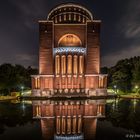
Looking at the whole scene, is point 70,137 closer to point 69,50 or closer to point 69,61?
point 69,61

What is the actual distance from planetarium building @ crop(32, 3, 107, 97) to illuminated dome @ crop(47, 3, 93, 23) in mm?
3926

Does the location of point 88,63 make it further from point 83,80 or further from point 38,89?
point 38,89

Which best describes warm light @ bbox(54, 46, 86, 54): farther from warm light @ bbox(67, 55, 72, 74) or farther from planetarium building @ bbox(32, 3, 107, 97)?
warm light @ bbox(67, 55, 72, 74)

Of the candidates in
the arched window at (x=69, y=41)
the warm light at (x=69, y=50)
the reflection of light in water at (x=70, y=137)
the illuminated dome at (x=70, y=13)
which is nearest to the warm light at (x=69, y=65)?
the warm light at (x=69, y=50)

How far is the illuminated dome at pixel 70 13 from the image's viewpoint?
49.6 m

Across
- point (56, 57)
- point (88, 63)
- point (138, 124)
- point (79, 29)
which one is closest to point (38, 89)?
point (56, 57)

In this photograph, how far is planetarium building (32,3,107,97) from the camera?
140 feet

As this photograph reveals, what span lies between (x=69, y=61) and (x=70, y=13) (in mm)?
13062

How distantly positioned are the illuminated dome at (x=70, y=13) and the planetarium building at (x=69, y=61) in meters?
3.93

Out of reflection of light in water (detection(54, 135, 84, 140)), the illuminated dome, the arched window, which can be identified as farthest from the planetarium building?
reflection of light in water (detection(54, 135, 84, 140))

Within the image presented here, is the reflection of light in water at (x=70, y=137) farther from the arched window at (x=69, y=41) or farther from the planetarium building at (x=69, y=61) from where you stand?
the arched window at (x=69, y=41)

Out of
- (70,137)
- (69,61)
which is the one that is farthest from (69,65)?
(70,137)

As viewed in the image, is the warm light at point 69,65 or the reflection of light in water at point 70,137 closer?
the reflection of light in water at point 70,137

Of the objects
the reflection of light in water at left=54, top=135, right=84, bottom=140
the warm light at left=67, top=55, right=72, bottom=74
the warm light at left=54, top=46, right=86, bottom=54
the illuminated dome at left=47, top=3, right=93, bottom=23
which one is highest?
the illuminated dome at left=47, top=3, right=93, bottom=23
